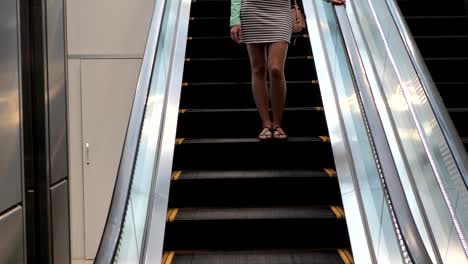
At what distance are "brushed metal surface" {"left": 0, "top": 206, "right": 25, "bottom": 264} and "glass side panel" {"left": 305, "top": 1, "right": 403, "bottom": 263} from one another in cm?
167

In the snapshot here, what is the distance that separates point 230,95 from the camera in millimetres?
5043

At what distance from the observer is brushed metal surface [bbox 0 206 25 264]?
7.44 feet

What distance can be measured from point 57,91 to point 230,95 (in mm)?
2242

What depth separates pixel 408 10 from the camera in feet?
21.2

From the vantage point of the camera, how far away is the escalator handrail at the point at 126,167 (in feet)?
7.79

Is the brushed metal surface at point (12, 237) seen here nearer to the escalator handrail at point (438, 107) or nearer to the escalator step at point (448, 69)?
the escalator handrail at point (438, 107)

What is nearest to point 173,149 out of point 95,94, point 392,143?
point 392,143

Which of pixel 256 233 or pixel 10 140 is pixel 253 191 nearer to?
pixel 256 233

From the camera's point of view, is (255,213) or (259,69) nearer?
(255,213)

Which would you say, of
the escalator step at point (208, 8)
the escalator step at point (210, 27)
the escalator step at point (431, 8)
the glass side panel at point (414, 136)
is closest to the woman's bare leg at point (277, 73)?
the glass side panel at point (414, 136)

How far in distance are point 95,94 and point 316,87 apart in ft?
10.6

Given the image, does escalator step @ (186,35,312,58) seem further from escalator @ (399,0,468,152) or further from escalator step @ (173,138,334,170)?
escalator step @ (173,138,334,170)

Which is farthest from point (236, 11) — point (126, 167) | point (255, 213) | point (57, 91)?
point (126, 167)

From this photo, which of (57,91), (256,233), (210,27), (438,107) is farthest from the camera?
(210,27)
